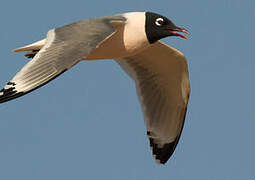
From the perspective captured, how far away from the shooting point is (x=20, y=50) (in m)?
9.08

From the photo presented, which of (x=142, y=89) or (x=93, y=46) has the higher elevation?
(x=93, y=46)

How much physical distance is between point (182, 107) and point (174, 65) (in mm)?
735

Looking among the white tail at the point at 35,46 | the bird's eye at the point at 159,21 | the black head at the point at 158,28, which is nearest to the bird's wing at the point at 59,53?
the white tail at the point at 35,46

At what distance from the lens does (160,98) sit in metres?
10.5

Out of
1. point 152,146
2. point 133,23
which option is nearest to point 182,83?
point 152,146

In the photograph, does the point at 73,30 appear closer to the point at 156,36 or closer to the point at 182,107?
the point at 156,36

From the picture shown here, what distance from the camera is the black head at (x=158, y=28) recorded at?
9023mm

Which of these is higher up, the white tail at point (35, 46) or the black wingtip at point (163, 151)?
the white tail at point (35, 46)

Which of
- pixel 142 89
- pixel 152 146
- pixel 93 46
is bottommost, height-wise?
pixel 152 146

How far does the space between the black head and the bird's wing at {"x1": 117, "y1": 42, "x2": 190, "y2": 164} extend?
1.10m

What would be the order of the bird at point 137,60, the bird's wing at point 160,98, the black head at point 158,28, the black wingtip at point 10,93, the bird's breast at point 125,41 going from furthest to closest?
1. the bird's wing at point 160,98
2. the black head at point 158,28
3. the bird's breast at point 125,41
4. the bird at point 137,60
5. the black wingtip at point 10,93

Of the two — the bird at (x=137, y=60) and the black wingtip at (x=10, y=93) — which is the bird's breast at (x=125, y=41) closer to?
the bird at (x=137, y=60)

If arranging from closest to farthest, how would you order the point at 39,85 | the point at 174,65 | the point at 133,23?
the point at 39,85 → the point at 133,23 → the point at 174,65

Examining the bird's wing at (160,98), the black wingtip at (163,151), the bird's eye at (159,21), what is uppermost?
the bird's eye at (159,21)
